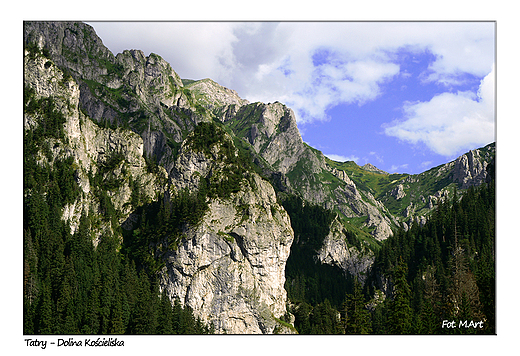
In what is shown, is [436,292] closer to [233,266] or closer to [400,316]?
[400,316]

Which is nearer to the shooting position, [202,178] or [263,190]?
[202,178]

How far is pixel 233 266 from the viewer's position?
545 feet

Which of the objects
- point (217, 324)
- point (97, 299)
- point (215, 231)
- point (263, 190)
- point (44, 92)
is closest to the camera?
point (97, 299)

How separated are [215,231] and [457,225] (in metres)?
99.1

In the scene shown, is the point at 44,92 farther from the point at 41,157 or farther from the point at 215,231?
the point at 215,231

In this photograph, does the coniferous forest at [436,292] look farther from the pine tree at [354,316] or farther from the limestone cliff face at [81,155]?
the limestone cliff face at [81,155]

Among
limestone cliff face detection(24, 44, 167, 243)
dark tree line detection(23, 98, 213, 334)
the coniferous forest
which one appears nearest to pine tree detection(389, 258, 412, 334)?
the coniferous forest

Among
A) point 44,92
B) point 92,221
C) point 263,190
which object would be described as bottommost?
point 92,221

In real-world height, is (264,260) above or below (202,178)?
below

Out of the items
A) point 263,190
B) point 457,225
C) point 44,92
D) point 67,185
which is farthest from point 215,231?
point 457,225

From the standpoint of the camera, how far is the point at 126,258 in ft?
519

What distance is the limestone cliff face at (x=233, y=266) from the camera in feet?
521

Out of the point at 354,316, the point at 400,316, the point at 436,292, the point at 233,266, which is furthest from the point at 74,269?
the point at 436,292

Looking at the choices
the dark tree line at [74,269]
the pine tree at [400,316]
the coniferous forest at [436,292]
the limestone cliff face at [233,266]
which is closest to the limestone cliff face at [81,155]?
the dark tree line at [74,269]
